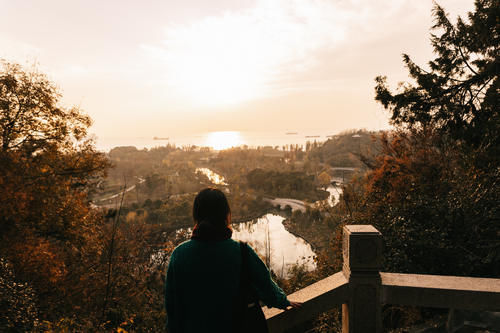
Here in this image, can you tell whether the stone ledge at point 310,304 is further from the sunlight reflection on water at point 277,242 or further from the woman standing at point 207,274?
the sunlight reflection on water at point 277,242

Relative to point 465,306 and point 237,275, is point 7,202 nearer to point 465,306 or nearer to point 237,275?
point 237,275

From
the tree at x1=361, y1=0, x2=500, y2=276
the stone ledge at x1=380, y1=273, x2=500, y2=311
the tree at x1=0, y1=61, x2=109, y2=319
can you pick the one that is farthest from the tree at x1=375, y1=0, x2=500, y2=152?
the tree at x1=0, y1=61, x2=109, y2=319

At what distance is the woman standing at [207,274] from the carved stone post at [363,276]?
1227 mm

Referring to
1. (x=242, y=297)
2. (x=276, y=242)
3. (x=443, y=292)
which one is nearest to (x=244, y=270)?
(x=242, y=297)

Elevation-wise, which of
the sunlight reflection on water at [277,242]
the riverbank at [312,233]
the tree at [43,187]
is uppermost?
the tree at [43,187]

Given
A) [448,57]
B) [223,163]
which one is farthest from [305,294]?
[223,163]

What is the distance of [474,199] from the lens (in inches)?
247

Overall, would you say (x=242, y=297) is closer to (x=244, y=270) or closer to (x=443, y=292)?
(x=244, y=270)

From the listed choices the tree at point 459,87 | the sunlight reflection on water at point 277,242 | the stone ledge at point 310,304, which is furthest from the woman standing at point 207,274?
the sunlight reflection on water at point 277,242

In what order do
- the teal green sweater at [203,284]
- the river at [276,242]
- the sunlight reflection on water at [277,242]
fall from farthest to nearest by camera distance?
the sunlight reflection on water at [277,242] → the river at [276,242] → the teal green sweater at [203,284]

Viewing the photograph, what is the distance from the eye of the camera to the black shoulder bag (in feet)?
5.97

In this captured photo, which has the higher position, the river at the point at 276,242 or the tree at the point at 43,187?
the tree at the point at 43,187

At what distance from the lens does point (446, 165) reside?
10.2m

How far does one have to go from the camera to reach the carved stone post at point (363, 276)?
2590 millimetres
